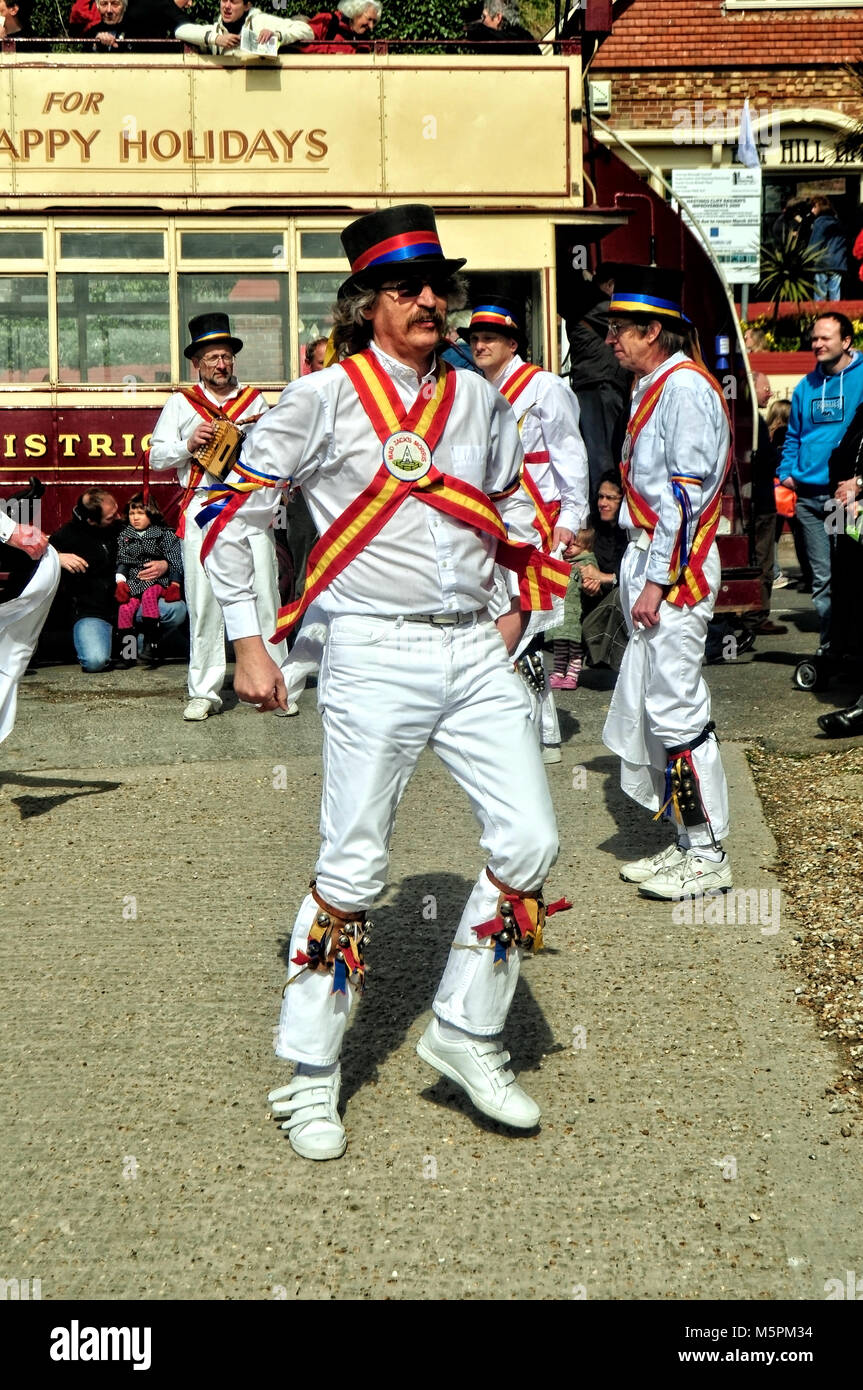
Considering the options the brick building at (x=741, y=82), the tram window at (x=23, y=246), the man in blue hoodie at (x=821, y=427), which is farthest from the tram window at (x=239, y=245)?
the brick building at (x=741, y=82)

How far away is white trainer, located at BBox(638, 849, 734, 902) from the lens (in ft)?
19.2

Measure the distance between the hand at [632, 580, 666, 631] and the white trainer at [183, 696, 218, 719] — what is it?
3.95 metres

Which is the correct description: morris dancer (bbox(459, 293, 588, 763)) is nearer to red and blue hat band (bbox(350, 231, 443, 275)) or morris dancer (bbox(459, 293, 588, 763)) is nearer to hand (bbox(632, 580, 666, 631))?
hand (bbox(632, 580, 666, 631))

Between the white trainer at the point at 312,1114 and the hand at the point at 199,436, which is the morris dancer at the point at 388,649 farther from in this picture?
the hand at the point at 199,436

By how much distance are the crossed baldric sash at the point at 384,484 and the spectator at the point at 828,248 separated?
21002 mm

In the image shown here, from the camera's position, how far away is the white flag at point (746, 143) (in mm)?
24212

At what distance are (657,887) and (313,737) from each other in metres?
3.29

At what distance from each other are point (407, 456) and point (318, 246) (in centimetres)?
825

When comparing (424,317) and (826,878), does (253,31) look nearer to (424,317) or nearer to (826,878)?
(826,878)

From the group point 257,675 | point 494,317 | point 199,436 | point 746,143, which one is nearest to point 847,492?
point 494,317

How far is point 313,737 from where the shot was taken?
8789 mm

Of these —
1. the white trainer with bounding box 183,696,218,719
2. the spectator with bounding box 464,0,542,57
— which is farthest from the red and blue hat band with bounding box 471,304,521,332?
the spectator with bounding box 464,0,542,57

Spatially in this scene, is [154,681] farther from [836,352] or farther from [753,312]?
[753,312]

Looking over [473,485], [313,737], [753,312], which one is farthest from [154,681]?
[753,312]
